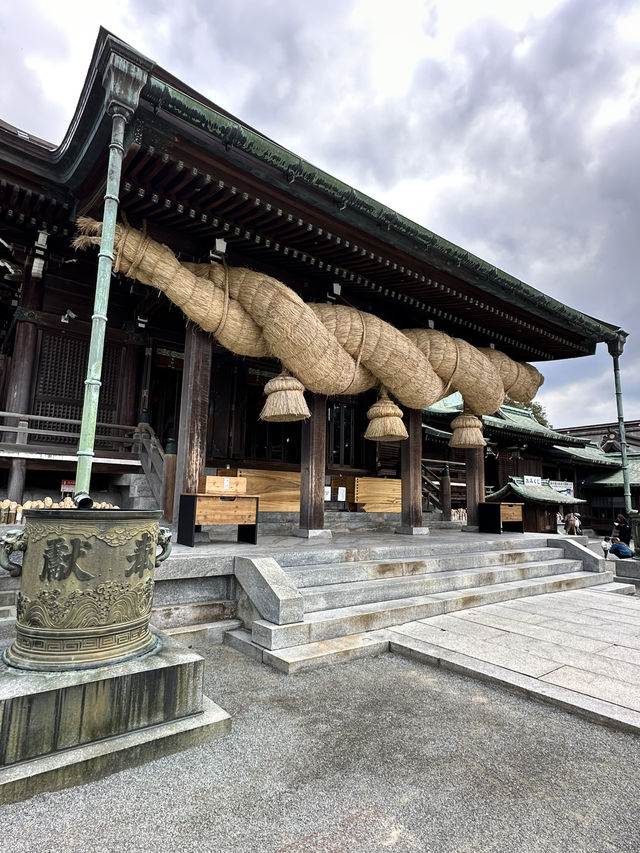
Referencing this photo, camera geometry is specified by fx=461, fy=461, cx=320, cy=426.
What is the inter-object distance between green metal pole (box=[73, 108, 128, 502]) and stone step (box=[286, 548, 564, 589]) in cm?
213

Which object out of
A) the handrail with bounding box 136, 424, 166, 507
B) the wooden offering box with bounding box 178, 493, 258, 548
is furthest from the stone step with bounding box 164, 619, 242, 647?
the handrail with bounding box 136, 424, 166, 507

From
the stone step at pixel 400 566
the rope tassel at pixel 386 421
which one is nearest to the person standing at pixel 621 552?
the stone step at pixel 400 566

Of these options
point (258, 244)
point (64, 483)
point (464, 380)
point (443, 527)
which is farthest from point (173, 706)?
point (443, 527)

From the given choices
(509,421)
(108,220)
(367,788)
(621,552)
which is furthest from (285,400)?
(509,421)

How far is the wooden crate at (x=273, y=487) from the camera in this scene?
815cm

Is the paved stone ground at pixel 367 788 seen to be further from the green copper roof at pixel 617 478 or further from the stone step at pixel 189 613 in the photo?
the green copper roof at pixel 617 478

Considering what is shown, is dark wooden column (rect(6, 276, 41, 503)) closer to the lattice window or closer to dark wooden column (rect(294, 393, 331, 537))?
the lattice window

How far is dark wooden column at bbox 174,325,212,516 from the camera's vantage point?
5.52 metres

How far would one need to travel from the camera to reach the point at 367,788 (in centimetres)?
202

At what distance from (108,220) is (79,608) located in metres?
2.91

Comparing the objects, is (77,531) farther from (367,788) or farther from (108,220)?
(108,220)

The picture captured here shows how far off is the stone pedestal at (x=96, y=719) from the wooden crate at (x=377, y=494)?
23.3 ft

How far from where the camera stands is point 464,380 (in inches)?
308

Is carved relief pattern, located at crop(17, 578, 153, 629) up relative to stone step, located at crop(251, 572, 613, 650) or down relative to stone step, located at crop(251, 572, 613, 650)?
up
